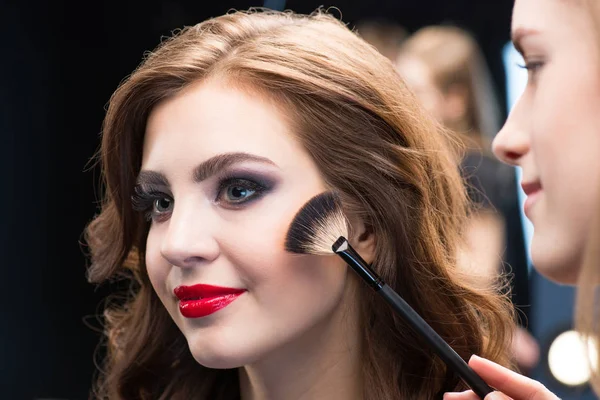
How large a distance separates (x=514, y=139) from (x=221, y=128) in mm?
380

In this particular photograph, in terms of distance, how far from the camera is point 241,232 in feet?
3.58

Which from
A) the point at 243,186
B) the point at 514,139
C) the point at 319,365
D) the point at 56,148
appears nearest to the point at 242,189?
the point at 243,186

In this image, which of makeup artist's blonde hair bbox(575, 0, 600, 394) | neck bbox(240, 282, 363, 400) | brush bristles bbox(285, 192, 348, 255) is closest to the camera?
makeup artist's blonde hair bbox(575, 0, 600, 394)

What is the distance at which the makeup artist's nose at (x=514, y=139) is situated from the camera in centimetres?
86

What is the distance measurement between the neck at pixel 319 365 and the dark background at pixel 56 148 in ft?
3.59

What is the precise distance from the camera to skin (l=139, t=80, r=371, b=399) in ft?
3.57

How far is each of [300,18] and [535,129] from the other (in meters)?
0.54

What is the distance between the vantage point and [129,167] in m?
1.28

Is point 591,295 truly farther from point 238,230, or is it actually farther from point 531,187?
point 238,230

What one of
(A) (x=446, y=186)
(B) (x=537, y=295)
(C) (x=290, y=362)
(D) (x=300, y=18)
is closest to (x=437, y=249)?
(A) (x=446, y=186)

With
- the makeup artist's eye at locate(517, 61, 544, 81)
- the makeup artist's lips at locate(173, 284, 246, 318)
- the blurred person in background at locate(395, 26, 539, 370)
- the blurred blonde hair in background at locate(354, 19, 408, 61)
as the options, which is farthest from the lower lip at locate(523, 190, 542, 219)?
the blurred blonde hair in background at locate(354, 19, 408, 61)

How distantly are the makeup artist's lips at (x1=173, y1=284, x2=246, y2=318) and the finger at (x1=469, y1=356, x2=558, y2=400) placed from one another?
29cm

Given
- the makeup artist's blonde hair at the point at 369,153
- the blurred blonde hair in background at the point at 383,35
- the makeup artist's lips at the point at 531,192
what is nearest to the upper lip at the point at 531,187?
the makeup artist's lips at the point at 531,192

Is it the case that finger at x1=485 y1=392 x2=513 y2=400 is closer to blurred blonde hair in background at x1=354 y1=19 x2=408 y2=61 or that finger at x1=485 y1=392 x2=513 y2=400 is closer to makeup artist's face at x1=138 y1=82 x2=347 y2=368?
makeup artist's face at x1=138 y1=82 x2=347 y2=368
